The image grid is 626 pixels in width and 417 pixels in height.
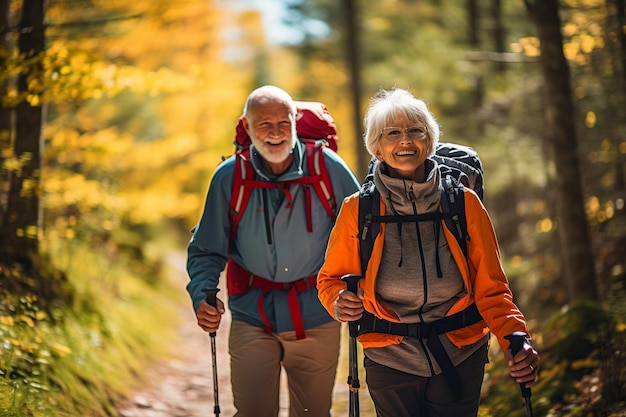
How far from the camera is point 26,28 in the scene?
6.31 meters

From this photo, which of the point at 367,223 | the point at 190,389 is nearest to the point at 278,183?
the point at 367,223

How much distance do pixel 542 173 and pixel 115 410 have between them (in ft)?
27.2

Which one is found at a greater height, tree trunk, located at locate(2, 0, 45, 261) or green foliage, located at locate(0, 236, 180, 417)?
tree trunk, located at locate(2, 0, 45, 261)

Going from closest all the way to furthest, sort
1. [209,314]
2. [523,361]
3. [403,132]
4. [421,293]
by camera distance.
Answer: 1. [523,361]
2. [421,293]
3. [403,132]
4. [209,314]

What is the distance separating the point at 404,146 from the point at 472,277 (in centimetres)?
66

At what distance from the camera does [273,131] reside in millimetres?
4332

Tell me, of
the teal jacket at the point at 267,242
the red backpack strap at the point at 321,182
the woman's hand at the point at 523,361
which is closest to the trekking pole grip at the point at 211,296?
the teal jacket at the point at 267,242

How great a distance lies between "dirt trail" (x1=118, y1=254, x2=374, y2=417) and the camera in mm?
6822

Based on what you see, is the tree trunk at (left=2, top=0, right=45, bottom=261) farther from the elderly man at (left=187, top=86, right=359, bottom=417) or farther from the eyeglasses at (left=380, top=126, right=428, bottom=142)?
the eyeglasses at (left=380, top=126, right=428, bottom=142)

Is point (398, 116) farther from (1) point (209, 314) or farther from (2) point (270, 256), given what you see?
(1) point (209, 314)

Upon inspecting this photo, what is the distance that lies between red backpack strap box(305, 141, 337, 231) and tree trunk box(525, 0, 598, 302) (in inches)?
145

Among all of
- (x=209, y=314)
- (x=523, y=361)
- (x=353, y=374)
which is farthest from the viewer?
(x=209, y=314)

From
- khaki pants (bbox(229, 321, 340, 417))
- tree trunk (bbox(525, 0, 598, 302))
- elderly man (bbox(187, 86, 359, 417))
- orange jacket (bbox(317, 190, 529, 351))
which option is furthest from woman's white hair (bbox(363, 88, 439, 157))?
tree trunk (bbox(525, 0, 598, 302))

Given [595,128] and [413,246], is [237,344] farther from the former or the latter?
[595,128]
